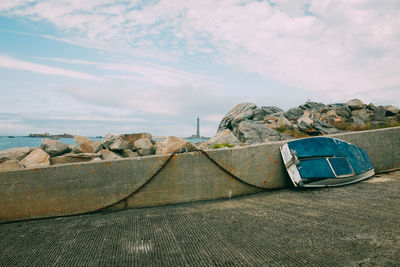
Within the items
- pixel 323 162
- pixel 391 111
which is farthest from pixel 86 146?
pixel 391 111

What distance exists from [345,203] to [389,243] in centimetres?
142

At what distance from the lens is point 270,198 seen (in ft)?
14.2

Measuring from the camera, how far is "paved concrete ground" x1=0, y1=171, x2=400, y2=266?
2.30 metres

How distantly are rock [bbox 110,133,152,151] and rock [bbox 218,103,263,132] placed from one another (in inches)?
267

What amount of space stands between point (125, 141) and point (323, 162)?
9077 millimetres

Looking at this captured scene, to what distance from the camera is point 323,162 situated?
4.87m

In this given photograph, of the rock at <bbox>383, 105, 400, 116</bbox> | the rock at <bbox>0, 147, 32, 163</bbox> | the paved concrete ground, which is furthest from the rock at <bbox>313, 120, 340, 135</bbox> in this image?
the rock at <bbox>0, 147, 32, 163</bbox>

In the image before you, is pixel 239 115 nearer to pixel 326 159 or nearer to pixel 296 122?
pixel 296 122

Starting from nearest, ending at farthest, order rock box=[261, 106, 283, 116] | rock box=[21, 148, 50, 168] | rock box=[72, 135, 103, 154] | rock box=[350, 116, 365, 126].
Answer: rock box=[21, 148, 50, 168] < rock box=[72, 135, 103, 154] < rock box=[350, 116, 365, 126] < rock box=[261, 106, 283, 116]

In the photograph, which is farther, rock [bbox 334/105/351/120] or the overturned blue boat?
rock [bbox 334/105/351/120]

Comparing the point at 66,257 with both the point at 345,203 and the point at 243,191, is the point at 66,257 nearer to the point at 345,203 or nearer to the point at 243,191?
the point at 243,191

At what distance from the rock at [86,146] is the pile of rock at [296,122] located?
17.8 feet

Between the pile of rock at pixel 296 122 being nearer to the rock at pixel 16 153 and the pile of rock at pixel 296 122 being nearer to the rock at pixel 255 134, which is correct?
the rock at pixel 255 134

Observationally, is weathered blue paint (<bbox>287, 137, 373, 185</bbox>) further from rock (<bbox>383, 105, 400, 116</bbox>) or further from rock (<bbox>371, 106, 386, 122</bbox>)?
rock (<bbox>383, 105, 400, 116</bbox>)
